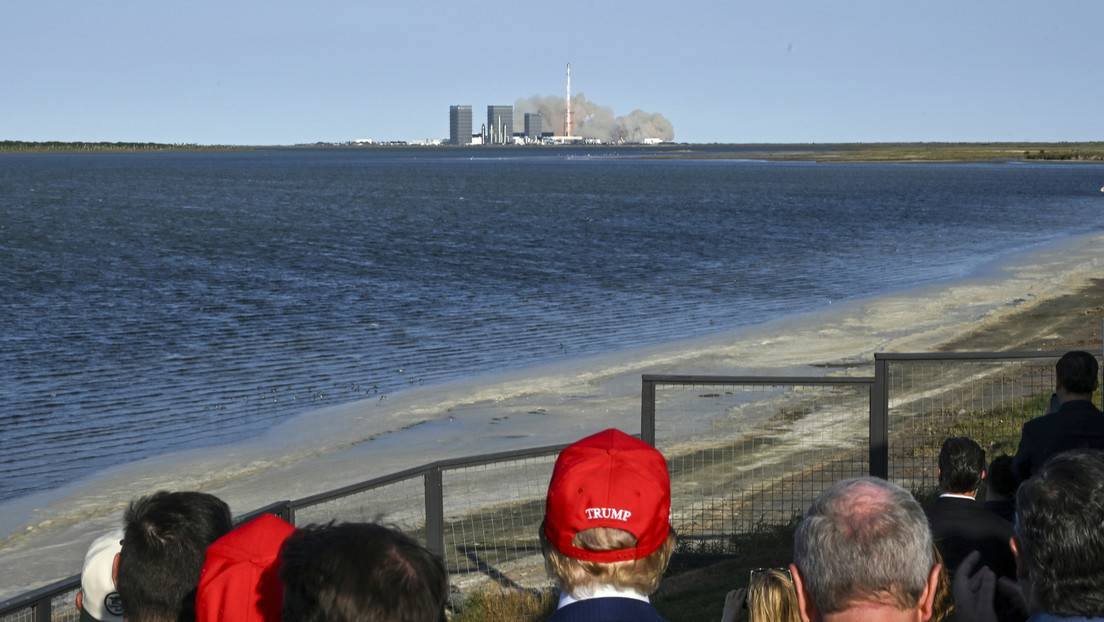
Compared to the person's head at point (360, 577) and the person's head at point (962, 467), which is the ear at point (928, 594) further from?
the person's head at point (962, 467)

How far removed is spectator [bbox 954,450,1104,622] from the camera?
299cm

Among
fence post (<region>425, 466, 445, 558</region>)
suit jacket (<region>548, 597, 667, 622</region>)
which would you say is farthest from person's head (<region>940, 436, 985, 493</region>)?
fence post (<region>425, 466, 445, 558</region>)

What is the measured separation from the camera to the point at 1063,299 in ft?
91.4

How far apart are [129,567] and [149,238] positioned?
185 ft

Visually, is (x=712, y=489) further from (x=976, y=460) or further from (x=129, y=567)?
(x=129, y=567)

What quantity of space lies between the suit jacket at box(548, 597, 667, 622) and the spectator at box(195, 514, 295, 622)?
744 millimetres

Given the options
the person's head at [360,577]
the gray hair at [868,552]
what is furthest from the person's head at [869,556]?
the person's head at [360,577]

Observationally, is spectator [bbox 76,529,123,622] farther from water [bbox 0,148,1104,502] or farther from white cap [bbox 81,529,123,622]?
water [bbox 0,148,1104,502]

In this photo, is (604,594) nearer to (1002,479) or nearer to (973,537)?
(973,537)

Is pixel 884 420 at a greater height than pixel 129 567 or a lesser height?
lesser

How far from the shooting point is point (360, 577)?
240 centimetres

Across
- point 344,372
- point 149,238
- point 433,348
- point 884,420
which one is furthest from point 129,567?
point 149,238

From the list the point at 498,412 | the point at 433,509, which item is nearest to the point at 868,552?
the point at 433,509

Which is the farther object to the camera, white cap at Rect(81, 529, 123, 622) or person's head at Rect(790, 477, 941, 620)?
white cap at Rect(81, 529, 123, 622)
